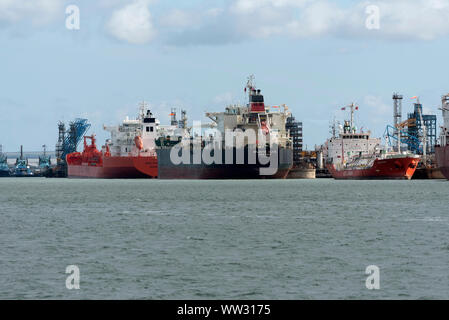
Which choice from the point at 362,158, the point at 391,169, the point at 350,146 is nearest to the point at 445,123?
the point at 391,169

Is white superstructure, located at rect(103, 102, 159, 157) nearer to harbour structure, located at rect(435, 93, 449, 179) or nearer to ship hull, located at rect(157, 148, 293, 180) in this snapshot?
ship hull, located at rect(157, 148, 293, 180)

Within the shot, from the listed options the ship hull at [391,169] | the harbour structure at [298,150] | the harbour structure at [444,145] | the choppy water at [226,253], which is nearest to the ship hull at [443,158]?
the harbour structure at [444,145]

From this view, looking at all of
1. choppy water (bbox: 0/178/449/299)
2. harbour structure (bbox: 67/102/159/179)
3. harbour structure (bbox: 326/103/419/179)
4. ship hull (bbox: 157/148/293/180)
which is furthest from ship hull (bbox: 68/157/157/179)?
choppy water (bbox: 0/178/449/299)

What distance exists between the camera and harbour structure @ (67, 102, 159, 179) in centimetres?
14000

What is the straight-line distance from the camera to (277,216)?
156 ft

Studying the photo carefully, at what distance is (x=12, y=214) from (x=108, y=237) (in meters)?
18.4

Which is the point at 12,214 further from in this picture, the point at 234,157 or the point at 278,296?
the point at 234,157

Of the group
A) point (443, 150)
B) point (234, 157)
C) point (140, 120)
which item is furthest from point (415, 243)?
point (140, 120)

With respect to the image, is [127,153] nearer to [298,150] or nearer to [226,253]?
[298,150]

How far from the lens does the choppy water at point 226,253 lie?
2258 cm

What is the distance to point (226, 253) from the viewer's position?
2980 cm

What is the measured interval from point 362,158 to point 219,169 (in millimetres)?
27958

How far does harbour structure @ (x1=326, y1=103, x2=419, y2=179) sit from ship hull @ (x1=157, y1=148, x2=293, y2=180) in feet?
43.5

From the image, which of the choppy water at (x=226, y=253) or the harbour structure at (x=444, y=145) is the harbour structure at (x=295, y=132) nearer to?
the harbour structure at (x=444, y=145)
